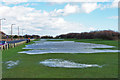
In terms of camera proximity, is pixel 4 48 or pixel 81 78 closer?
pixel 81 78

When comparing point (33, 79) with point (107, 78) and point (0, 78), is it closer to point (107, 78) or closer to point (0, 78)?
point (0, 78)

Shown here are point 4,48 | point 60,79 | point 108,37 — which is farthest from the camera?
point 108,37

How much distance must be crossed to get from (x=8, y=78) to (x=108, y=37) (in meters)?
126

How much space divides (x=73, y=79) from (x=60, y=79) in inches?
28.1

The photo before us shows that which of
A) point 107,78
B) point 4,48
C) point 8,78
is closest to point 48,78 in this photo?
point 8,78

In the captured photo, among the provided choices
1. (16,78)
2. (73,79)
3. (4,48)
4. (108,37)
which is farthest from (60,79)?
(108,37)

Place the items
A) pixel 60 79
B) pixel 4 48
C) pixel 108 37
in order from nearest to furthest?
pixel 60 79 → pixel 4 48 → pixel 108 37

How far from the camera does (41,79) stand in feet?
33.0

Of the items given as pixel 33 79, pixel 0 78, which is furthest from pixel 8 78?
pixel 33 79

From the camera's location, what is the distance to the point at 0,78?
1038 centimetres

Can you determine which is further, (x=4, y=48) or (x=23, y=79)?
(x=4, y=48)

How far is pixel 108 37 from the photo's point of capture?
428ft

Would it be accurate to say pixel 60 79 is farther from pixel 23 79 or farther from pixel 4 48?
pixel 4 48

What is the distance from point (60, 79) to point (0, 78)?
11.3ft
